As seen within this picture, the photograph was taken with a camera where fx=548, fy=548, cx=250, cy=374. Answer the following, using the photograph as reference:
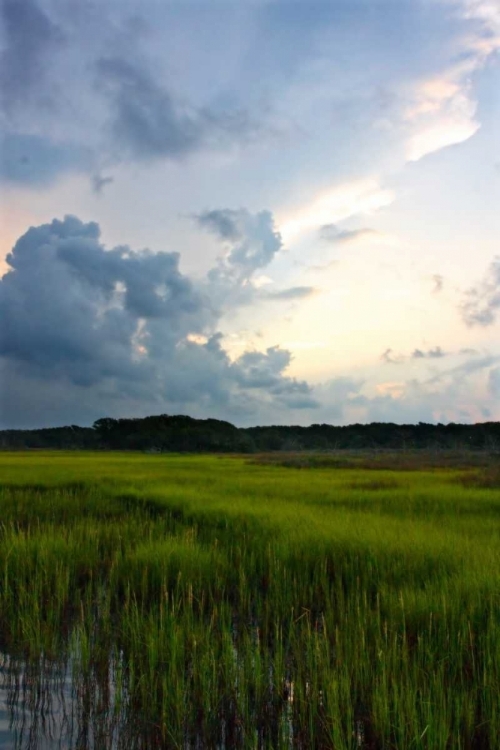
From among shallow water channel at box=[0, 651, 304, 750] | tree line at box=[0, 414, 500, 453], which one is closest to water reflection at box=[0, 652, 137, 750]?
shallow water channel at box=[0, 651, 304, 750]

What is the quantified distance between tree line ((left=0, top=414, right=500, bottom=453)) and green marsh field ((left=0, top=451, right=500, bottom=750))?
210 ft

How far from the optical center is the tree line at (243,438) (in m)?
75.1

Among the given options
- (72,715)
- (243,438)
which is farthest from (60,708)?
(243,438)

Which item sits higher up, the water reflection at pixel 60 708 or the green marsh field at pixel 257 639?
→ the green marsh field at pixel 257 639

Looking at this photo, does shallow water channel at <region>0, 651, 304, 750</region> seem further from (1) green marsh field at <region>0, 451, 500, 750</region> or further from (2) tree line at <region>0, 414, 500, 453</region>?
(2) tree line at <region>0, 414, 500, 453</region>

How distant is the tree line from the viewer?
7506cm

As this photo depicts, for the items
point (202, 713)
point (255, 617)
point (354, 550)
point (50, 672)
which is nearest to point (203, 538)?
point (354, 550)

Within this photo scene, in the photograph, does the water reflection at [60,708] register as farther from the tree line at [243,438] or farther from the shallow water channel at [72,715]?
the tree line at [243,438]

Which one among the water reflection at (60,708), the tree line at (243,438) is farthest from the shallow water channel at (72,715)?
the tree line at (243,438)

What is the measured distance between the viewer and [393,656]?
3545 millimetres

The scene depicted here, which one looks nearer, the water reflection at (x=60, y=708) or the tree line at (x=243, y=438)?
the water reflection at (x=60, y=708)

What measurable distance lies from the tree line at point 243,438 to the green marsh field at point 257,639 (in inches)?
2525

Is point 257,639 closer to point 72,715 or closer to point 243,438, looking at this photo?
point 72,715

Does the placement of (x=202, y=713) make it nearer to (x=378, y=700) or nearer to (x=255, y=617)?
(x=378, y=700)
